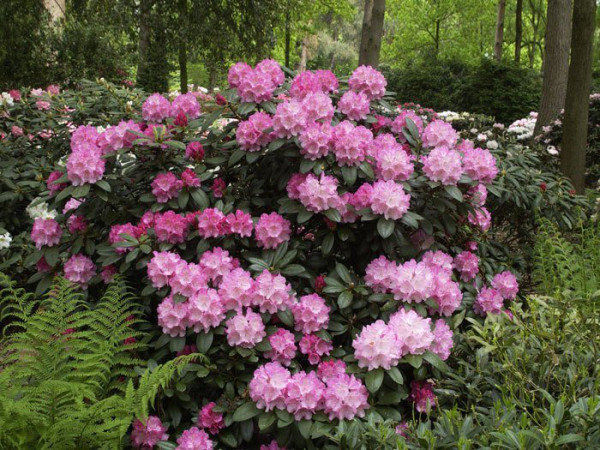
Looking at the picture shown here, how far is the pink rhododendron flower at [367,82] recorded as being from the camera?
2.65 m

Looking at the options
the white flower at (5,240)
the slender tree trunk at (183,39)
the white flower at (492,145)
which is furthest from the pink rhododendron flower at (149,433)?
the slender tree trunk at (183,39)

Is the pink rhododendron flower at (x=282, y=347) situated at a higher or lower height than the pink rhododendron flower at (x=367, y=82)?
lower

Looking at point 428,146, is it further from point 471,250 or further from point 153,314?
point 153,314

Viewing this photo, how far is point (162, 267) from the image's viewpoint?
2164mm

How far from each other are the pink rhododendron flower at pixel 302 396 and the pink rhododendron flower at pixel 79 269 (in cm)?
112

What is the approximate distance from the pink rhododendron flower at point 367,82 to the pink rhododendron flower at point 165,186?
947 mm

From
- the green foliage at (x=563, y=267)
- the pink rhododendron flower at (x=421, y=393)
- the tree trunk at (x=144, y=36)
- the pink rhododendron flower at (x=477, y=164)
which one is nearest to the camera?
the pink rhododendron flower at (x=421, y=393)

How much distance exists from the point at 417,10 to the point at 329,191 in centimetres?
2216

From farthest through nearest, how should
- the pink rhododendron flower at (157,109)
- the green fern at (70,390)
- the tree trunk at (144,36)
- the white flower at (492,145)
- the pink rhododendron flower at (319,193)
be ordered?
the tree trunk at (144,36)
the white flower at (492,145)
the pink rhododendron flower at (157,109)
the pink rhododendron flower at (319,193)
the green fern at (70,390)

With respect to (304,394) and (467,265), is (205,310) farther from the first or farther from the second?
(467,265)

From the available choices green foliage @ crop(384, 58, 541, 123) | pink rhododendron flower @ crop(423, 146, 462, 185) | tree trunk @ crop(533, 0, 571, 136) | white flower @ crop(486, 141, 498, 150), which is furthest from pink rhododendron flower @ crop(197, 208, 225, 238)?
green foliage @ crop(384, 58, 541, 123)

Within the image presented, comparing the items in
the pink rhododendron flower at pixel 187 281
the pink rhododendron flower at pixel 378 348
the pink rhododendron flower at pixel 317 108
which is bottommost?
the pink rhododendron flower at pixel 378 348

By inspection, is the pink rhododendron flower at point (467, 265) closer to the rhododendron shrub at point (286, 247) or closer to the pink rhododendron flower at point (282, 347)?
the rhododendron shrub at point (286, 247)

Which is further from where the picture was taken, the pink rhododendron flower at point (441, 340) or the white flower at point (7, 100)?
the white flower at point (7, 100)
